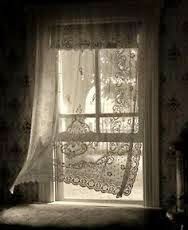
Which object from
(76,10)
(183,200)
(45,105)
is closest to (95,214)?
(183,200)

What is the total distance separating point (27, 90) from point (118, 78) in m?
0.67

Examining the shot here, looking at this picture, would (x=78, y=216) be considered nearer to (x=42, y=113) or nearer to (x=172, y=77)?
(x=42, y=113)

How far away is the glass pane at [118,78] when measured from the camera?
2438 mm

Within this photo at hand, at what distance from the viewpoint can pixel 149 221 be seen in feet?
7.36

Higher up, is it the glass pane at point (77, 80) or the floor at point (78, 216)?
the glass pane at point (77, 80)

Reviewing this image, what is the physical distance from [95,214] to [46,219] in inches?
12.6

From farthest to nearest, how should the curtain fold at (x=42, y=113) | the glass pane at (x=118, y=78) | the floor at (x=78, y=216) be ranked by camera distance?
1. the curtain fold at (x=42, y=113)
2. the glass pane at (x=118, y=78)
3. the floor at (x=78, y=216)

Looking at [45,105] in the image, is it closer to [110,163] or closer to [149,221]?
[110,163]

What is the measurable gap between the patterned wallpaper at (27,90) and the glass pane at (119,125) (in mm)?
206

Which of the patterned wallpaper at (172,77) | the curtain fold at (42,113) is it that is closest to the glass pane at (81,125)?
the curtain fold at (42,113)

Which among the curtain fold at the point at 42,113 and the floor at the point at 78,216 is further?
the curtain fold at the point at 42,113

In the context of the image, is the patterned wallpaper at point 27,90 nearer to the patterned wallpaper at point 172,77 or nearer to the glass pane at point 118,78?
the patterned wallpaper at point 172,77

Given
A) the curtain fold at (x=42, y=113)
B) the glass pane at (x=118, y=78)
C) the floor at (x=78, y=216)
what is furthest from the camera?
the curtain fold at (x=42, y=113)

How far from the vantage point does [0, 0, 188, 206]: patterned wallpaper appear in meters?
2.46
